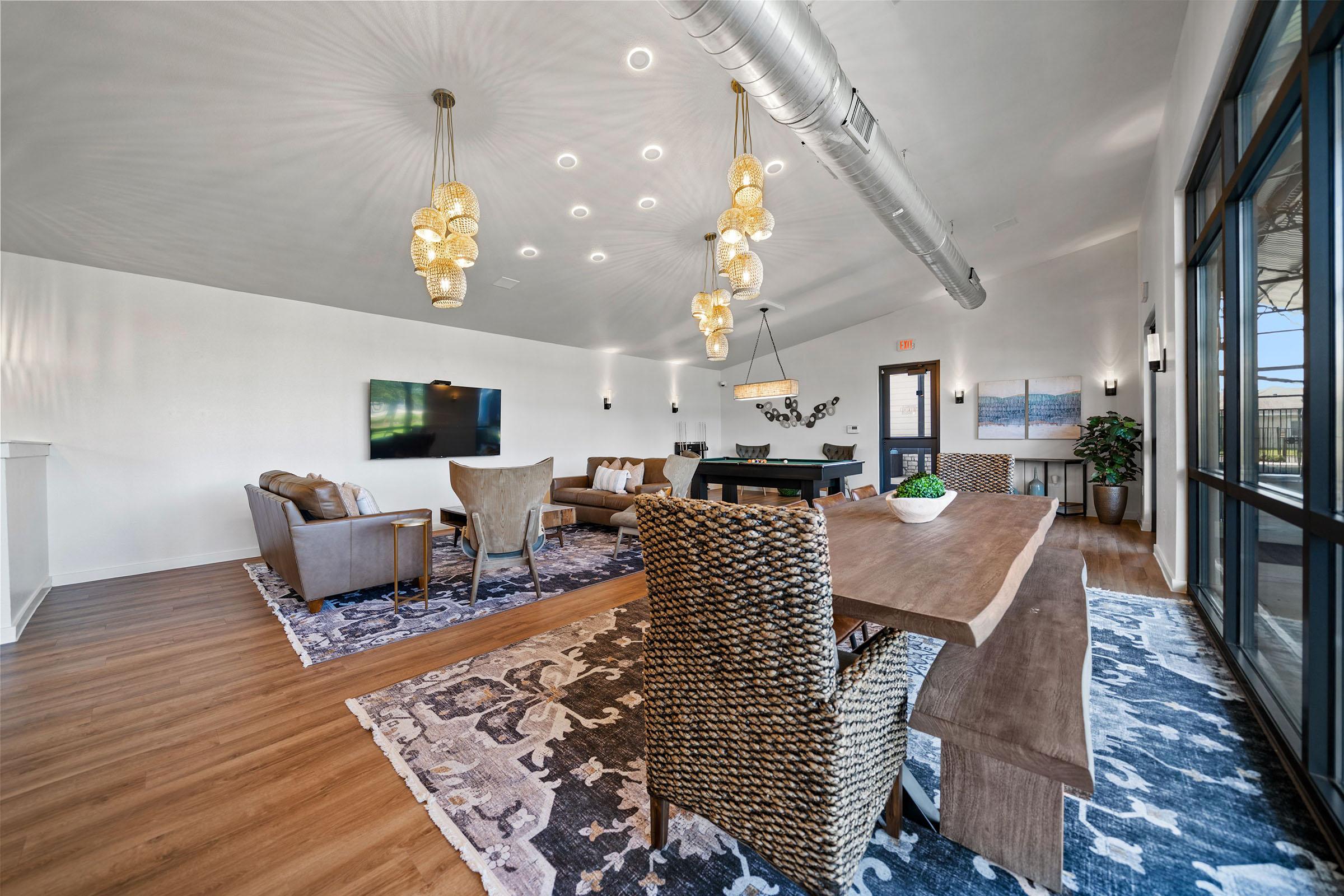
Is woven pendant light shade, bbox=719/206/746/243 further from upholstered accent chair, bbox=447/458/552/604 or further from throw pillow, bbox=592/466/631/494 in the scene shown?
throw pillow, bbox=592/466/631/494

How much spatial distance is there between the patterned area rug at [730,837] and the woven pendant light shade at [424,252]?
2.27m

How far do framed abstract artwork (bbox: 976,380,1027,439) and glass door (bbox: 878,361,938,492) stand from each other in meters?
0.67

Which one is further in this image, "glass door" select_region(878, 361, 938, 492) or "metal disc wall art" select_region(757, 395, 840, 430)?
"metal disc wall art" select_region(757, 395, 840, 430)

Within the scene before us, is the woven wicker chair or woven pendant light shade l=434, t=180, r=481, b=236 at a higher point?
woven pendant light shade l=434, t=180, r=481, b=236

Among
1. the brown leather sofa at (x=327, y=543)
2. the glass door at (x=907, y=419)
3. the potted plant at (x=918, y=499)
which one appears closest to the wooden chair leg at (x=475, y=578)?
the brown leather sofa at (x=327, y=543)

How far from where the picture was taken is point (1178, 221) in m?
3.38

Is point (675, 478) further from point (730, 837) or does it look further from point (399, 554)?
point (730, 837)

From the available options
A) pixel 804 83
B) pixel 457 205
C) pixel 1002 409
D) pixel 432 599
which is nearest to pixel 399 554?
pixel 432 599

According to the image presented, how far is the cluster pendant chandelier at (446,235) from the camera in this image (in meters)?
2.78

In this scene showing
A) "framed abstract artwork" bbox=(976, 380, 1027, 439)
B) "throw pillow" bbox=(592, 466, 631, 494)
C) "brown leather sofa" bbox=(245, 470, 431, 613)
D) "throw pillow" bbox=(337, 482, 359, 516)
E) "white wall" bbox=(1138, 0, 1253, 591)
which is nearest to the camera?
"white wall" bbox=(1138, 0, 1253, 591)

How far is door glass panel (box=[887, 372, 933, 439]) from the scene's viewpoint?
27.6 ft

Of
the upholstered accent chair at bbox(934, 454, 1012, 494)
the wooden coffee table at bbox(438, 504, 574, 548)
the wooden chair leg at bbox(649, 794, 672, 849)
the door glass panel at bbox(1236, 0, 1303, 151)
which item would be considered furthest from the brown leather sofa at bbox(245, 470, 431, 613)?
the door glass panel at bbox(1236, 0, 1303, 151)

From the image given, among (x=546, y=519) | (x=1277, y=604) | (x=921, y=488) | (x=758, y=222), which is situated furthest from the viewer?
(x=546, y=519)

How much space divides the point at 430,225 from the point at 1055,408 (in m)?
8.28
